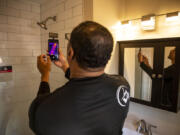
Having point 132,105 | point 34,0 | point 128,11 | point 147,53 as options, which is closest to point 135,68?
point 147,53

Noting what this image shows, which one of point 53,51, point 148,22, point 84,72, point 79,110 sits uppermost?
point 148,22

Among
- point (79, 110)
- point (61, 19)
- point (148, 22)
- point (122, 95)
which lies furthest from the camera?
point (61, 19)

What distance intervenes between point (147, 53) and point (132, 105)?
1.93 ft

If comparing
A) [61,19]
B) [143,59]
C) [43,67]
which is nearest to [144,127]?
[143,59]

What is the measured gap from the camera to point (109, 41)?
601 millimetres

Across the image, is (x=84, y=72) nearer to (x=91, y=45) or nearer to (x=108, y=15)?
(x=91, y=45)

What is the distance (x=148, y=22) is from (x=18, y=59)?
148cm

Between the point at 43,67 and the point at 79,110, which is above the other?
the point at 43,67

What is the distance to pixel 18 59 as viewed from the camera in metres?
1.64

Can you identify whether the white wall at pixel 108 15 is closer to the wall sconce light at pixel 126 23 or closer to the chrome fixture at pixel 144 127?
the wall sconce light at pixel 126 23

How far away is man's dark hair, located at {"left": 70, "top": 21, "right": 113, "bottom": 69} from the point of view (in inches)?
22.0

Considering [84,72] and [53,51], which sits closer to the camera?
[84,72]

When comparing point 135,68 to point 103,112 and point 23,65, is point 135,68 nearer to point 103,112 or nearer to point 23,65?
point 103,112

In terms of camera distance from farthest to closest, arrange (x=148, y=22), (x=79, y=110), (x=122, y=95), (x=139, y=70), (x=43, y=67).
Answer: (x=139, y=70) < (x=148, y=22) < (x=43, y=67) < (x=122, y=95) < (x=79, y=110)
